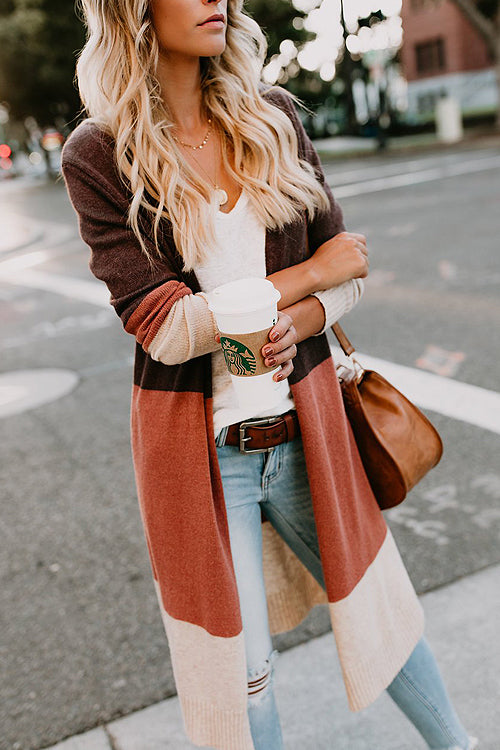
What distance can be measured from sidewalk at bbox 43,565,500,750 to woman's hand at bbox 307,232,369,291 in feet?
4.70

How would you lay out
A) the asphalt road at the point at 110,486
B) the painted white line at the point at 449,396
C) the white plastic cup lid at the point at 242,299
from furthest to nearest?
1. the painted white line at the point at 449,396
2. the asphalt road at the point at 110,486
3. the white plastic cup lid at the point at 242,299

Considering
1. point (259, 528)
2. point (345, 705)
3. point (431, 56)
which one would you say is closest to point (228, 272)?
point (259, 528)

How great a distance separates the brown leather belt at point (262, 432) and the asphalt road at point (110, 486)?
4.37 ft

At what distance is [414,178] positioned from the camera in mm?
16734

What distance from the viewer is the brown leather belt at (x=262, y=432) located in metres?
1.82

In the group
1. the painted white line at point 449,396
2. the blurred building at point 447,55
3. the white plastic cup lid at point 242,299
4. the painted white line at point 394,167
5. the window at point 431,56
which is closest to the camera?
the white plastic cup lid at point 242,299

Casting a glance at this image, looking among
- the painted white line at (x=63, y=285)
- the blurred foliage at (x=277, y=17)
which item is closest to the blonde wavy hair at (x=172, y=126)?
the painted white line at (x=63, y=285)

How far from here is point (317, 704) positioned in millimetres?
2574

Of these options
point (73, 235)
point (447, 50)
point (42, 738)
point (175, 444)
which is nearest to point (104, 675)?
point (42, 738)

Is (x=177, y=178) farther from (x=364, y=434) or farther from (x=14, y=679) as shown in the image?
(x=14, y=679)

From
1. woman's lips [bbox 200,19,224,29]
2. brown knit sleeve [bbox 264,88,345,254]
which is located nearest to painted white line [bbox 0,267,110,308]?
brown knit sleeve [bbox 264,88,345,254]

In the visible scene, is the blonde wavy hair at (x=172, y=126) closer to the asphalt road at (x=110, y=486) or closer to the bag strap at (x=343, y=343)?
the bag strap at (x=343, y=343)

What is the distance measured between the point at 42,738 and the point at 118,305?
1636 millimetres

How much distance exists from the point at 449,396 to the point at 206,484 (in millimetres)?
3377
